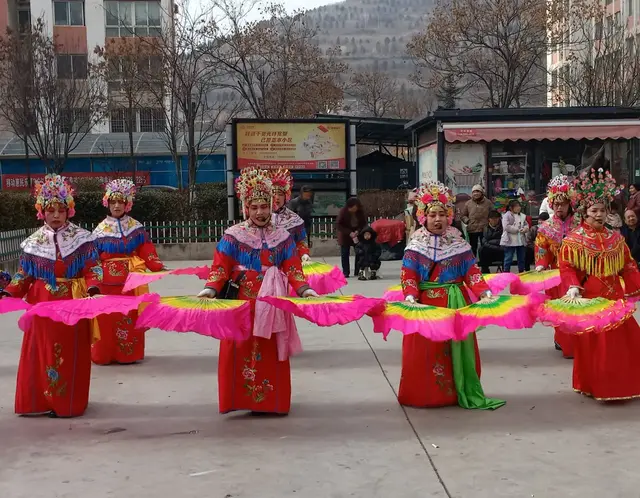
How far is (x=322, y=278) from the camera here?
9.52 m

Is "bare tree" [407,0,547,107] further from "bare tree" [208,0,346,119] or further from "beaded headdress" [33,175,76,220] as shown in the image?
"beaded headdress" [33,175,76,220]

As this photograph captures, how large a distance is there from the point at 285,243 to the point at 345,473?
1.97m

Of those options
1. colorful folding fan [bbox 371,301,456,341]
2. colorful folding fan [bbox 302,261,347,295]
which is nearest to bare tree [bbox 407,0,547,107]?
colorful folding fan [bbox 302,261,347,295]

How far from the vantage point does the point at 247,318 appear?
20.0 feet

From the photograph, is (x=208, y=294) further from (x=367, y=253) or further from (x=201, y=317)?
(x=367, y=253)

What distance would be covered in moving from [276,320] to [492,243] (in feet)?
31.5

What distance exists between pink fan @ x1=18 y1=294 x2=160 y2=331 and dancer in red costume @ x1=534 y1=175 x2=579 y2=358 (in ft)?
13.4

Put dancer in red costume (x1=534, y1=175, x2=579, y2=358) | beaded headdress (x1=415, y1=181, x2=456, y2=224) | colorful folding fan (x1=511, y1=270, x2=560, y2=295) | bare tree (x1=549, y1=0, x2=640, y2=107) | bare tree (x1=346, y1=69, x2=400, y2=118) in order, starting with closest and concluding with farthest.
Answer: beaded headdress (x1=415, y1=181, x2=456, y2=224) < colorful folding fan (x1=511, y1=270, x2=560, y2=295) < dancer in red costume (x1=534, y1=175, x2=579, y2=358) < bare tree (x1=549, y1=0, x2=640, y2=107) < bare tree (x1=346, y1=69, x2=400, y2=118)

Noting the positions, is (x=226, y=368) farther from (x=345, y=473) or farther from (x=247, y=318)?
(x=345, y=473)

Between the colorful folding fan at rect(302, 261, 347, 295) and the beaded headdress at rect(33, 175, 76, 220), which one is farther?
the colorful folding fan at rect(302, 261, 347, 295)

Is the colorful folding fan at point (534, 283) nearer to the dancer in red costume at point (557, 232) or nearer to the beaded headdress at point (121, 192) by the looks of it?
the dancer in red costume at point (557, 232)

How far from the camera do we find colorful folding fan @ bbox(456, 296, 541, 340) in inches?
233

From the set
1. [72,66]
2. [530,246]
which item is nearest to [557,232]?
[530,246]

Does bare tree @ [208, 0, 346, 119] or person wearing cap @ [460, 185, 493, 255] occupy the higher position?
bare tree @ [208, 0, 346, 119]
